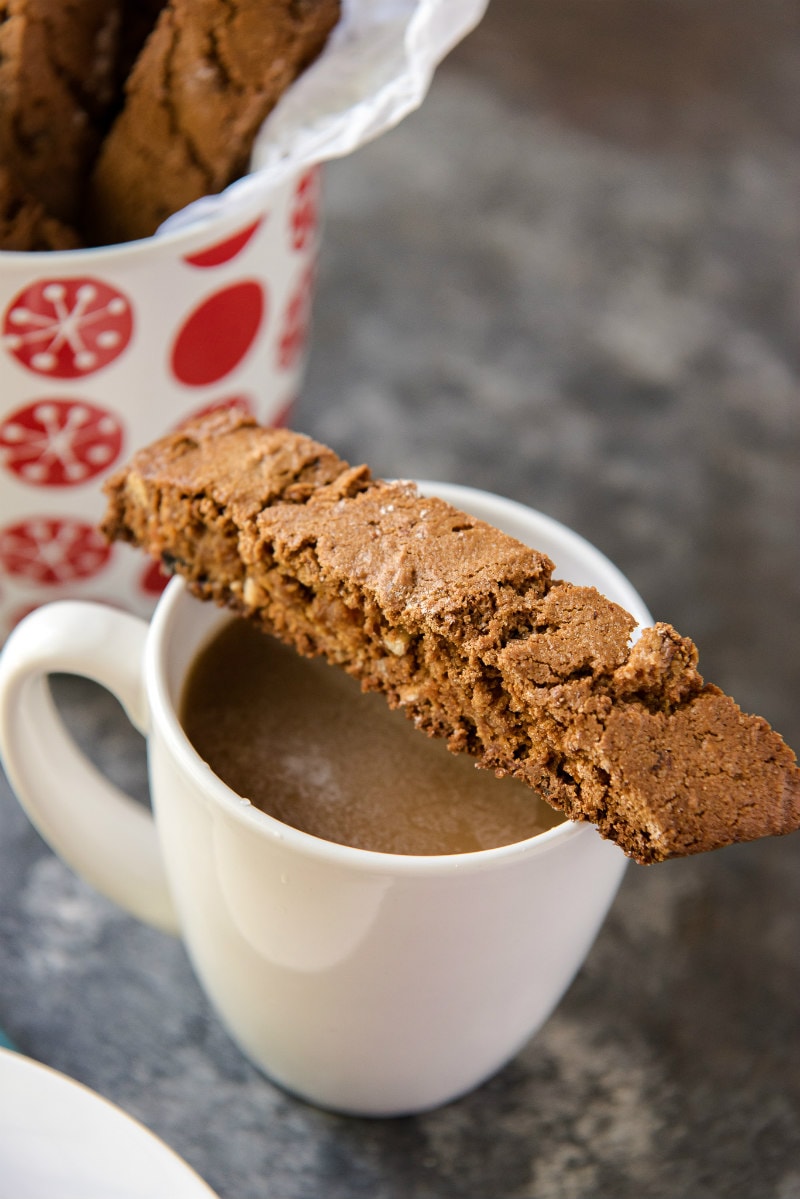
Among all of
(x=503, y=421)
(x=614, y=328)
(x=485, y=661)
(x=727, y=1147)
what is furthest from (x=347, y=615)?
(x=614, y=328)

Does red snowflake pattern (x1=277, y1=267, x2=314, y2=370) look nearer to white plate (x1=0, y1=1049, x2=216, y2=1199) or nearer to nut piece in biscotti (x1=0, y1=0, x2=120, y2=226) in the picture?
nut piece in biscotti (x1=0, y1=0, x2=120, y2=226)

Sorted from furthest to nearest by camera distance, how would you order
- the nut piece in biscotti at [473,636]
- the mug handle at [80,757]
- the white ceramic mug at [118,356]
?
1. the white ceramic mug at [118,356]
2. the mug handle at [80,757]
3. the nut piece in biscotti at [473,636]

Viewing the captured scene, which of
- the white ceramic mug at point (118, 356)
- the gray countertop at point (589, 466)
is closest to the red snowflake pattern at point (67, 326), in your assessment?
the white ceramic mug at point (118, 356)

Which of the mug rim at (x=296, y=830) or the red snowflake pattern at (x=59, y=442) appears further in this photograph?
the red snowflake pattern at (x=59, y=442)

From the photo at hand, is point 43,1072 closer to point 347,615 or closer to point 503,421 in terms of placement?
point 347,615

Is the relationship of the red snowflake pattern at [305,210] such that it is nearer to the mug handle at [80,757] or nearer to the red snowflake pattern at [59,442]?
the red snowflake pattern at [59,442]

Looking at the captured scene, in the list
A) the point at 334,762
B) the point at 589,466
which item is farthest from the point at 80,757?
the point at 589,466
